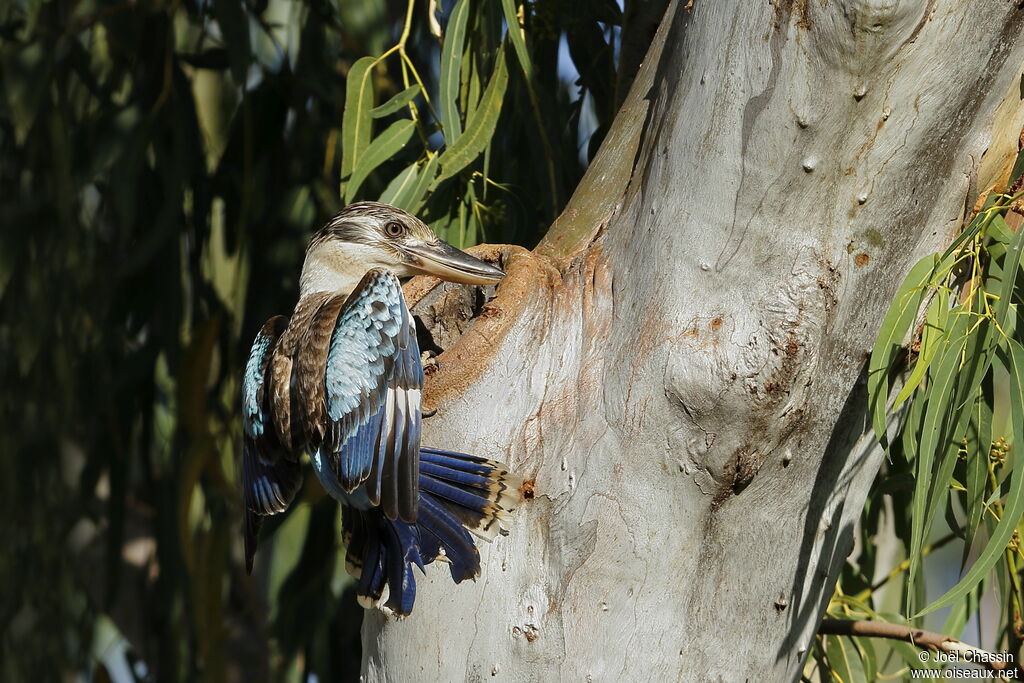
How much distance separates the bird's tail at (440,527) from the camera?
1.55 metres

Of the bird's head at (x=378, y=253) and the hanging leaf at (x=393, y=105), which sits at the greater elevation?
the hanging leaf at (x=393, y=105)

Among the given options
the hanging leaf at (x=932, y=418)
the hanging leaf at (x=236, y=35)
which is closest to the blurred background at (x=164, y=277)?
the hanging leaf at (x=236, y=35)

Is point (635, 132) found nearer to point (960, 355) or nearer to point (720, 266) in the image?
point (720, 266)

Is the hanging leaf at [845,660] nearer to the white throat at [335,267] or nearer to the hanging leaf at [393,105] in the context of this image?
the white throat at [335,267]

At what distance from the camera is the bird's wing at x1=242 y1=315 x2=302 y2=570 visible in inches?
75.0

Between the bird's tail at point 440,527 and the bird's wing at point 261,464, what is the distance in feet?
0.71

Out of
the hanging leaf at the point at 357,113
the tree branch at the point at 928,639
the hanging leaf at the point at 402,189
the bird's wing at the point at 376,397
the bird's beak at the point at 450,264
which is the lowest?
the tree branch at the point at 928,639

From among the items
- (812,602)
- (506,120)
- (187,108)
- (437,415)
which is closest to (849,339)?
(812,602)

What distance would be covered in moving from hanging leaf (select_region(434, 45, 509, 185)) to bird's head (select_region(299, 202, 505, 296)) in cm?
11

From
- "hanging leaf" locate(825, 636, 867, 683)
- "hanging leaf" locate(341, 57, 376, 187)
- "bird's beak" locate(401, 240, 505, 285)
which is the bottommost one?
"hanging leaf" locate(825, 636, 867, 683)

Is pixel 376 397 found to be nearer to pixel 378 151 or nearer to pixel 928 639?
pixel 378 151

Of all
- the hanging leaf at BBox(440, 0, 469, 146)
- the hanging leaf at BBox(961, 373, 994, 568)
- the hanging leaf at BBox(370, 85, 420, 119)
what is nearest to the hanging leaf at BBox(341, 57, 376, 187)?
the hanging leaf at BBox(370, 85, 420, 119)

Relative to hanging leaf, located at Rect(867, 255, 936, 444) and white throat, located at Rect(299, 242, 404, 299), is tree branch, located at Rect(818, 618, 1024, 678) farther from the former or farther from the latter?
white throat, located at Rect(299, 242, 404, 299)

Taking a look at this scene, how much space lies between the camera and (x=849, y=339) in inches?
57.7
